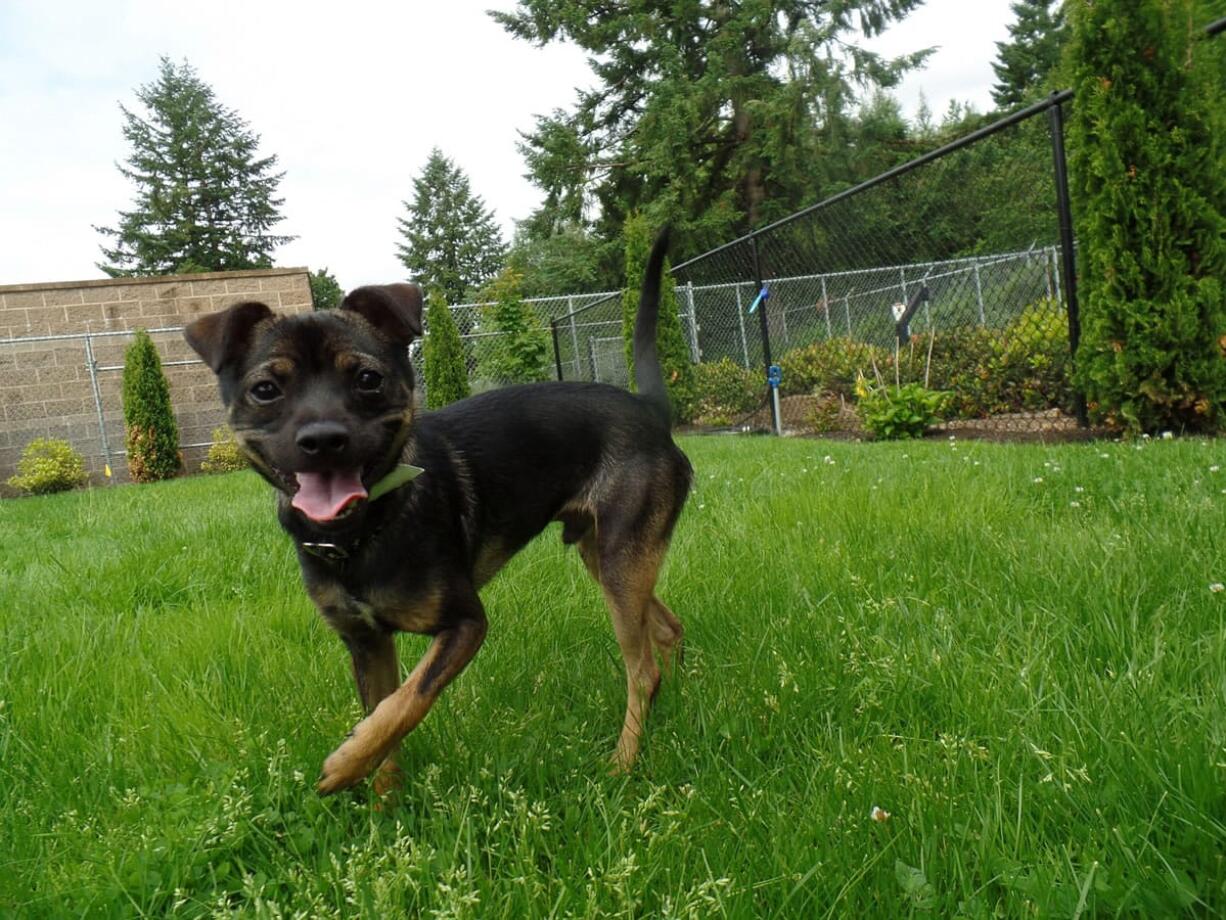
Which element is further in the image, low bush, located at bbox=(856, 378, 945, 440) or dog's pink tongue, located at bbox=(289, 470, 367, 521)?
low bush, located at bbox=(856, 378, 945, 440)

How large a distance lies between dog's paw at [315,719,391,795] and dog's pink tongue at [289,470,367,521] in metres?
0.58

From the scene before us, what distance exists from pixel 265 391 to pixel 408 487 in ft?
1.66

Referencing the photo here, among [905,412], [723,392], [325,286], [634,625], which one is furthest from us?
[325,286]

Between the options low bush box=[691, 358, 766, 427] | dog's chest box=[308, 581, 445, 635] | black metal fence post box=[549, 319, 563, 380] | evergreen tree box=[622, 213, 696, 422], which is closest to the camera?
dog's chest box=[308, 581, 445, 635]

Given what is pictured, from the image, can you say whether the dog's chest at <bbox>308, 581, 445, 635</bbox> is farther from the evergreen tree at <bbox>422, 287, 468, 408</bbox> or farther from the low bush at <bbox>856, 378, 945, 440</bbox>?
the evergreen tree at <bbox>422, 287, 468, 408</bbox>

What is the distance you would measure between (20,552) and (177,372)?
11.6 meters

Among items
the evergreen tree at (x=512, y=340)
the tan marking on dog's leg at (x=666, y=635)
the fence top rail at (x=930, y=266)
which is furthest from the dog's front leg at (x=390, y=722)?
the evergreen tree at (x=512, y=340)

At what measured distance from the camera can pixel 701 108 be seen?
1158 inches

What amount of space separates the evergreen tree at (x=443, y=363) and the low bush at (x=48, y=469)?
6.32 meters

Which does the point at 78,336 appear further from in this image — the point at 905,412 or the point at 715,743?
the point at 715,743

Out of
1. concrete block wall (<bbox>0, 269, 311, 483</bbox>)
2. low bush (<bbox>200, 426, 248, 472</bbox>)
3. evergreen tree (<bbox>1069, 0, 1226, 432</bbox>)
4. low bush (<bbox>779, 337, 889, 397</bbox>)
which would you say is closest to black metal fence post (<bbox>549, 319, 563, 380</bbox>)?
concrete block wall (<bbox>0, 269, 311, 483</bbox>)

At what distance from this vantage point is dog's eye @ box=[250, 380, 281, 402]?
238 centimetres

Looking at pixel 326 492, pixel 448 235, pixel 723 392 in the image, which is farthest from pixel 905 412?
pixel 448 235

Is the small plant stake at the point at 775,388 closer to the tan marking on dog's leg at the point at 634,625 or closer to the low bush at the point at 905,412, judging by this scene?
the low bush at the point at 905,412
